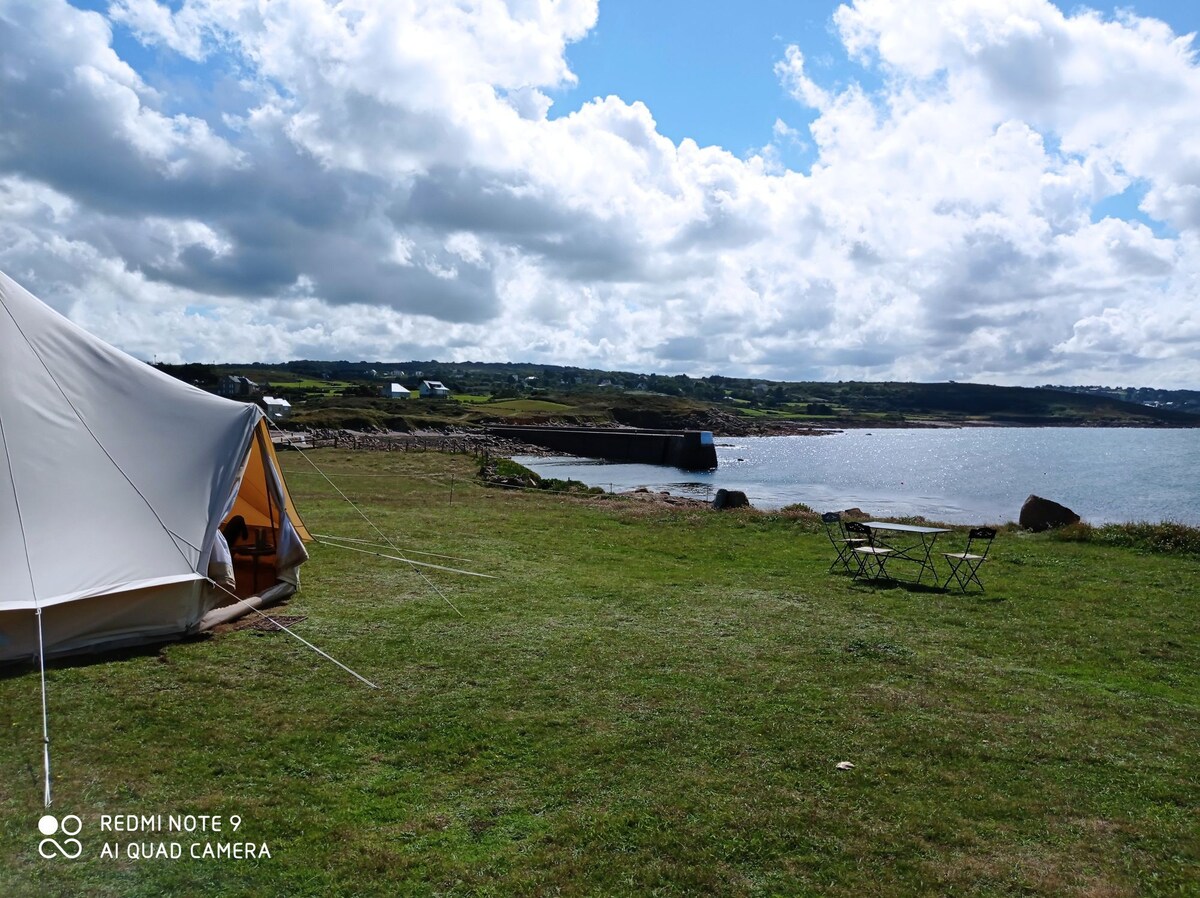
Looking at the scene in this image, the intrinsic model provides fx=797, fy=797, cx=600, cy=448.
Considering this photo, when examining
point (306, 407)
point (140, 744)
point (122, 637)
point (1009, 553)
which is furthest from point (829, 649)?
point (306, 407)

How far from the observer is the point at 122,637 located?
27.2 feet

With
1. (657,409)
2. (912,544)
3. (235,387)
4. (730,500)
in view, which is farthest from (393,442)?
(657,409)

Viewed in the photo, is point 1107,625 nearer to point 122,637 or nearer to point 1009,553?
point 1009,553

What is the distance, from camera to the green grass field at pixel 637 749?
4590 millimetres

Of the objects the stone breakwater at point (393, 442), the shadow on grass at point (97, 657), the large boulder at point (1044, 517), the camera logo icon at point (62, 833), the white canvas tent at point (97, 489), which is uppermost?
the white canvas tent at point (97, 489)

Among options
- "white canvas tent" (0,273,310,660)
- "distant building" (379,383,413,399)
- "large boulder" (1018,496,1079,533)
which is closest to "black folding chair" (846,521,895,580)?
"large boulder" (1018,496,1079,533)

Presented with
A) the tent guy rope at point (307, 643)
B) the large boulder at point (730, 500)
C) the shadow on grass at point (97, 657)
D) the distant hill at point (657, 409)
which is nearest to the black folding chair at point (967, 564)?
the tent guy rope at point (307, 643)

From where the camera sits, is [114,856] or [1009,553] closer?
[114,856]

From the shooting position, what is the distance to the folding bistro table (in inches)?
528

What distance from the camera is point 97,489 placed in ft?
27.9

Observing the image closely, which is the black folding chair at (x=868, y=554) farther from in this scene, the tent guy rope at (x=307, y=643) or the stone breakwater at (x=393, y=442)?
the stone breakwater at (x=393, y=442)

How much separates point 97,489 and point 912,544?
15.8m

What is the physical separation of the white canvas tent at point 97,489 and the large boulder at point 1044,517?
1865 centimetres

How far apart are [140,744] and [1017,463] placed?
299 feet
